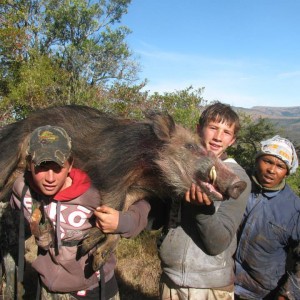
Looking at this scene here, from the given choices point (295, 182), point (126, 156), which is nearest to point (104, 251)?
point (126, 156)

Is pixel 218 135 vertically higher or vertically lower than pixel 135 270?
higher

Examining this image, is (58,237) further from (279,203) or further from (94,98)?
(94,98)

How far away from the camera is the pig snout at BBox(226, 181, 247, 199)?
2477mm

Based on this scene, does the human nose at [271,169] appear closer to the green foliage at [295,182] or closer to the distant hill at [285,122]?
the distant hill at [285,122]

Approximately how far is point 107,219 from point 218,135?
3.43 ft

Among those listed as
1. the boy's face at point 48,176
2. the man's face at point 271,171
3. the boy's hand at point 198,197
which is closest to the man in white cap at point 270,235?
the man's face at point 271,171

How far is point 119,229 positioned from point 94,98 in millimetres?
6530

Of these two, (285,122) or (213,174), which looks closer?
(213,174)

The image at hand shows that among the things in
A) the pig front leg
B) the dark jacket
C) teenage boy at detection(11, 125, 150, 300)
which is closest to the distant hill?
the dark jacket

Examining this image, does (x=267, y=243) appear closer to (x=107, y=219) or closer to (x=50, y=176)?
(x=107, y=219)

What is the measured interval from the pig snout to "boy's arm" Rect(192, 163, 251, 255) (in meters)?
0.03

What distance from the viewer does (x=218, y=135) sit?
107 inches

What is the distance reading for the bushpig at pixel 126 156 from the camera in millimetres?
3000

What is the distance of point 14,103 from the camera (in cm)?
939
